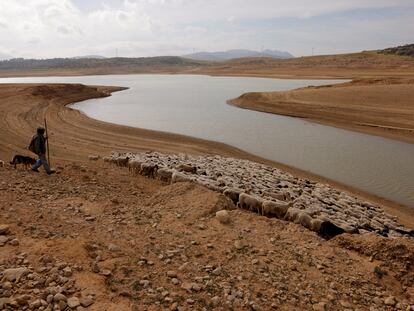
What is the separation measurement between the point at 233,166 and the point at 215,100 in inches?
1242

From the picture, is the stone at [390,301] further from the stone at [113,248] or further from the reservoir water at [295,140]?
the reservoir water at [295,140]

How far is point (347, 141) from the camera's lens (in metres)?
25.0

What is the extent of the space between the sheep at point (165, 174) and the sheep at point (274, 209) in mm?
3904

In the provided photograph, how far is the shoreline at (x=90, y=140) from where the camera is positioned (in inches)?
695

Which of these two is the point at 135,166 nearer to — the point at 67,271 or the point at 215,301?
the point at 67,271

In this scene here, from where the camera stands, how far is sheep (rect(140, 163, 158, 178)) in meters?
13.6

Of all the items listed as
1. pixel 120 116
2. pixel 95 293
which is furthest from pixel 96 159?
pixel 120 116

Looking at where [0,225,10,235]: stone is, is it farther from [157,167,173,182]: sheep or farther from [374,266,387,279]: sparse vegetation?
[374,266,387,279]: sparse vegetation

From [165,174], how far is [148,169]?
960 mm

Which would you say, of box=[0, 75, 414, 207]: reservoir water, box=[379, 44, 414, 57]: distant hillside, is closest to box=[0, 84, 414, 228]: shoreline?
box=[0, 75, 414, 207]: reservoir water

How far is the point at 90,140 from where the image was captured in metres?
23.9

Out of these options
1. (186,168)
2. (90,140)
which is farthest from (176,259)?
(90,140)

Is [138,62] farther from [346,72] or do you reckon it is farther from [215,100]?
[215,100]

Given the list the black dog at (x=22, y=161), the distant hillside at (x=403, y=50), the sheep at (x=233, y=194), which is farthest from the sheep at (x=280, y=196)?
the distant hillside at (x=403, y=50)
